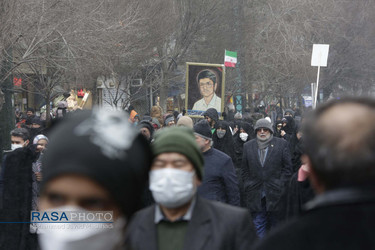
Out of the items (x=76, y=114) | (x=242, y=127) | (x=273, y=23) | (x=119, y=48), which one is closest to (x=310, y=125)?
(x=76, y=114)

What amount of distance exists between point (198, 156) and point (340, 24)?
32531mm

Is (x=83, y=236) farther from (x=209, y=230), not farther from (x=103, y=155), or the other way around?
(x=209, y=230)

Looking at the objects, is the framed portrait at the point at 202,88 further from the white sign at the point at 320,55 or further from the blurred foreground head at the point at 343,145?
the blurred foreground head at the point at 343,145

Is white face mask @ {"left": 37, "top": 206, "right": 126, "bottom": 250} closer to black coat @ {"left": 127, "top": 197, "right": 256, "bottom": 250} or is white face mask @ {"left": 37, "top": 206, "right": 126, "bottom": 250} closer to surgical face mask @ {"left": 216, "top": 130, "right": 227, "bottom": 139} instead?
black coat @ {"left": 127, "top": 197, "right": 256, "bottom": 250}

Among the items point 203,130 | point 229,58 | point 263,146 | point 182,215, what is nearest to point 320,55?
point 263,146

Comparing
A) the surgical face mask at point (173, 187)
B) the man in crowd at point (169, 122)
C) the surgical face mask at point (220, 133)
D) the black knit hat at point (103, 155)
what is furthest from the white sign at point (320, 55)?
the black knit hat at point (103, 155)

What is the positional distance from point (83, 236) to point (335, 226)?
2.35ft

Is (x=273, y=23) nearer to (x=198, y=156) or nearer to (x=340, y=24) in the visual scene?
(x=340, y=24)

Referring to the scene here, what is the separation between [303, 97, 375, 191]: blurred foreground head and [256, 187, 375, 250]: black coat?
0.16ft

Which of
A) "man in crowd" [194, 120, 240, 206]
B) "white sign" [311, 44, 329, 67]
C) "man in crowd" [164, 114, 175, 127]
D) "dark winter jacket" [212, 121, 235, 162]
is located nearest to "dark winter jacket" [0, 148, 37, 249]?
"man in crowd" [194, 120, 240, 206]

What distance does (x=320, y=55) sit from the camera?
14945 mm

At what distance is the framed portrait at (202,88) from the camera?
58.4 ft

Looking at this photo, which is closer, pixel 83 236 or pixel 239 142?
pixel 83 236

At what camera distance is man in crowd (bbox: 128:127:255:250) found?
10.4 ft
